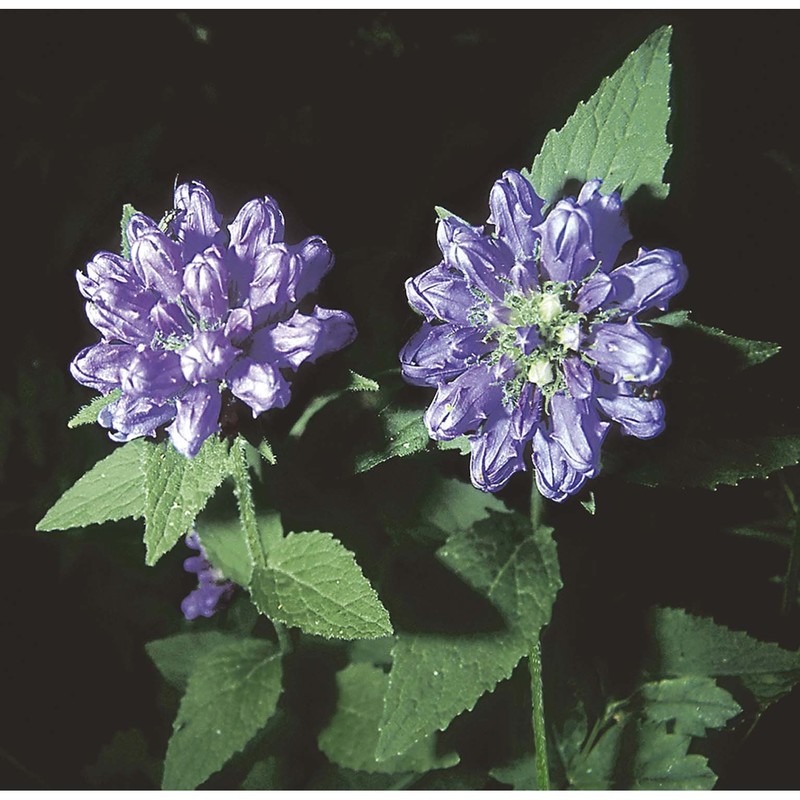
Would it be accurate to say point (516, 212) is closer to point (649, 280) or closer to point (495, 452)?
point (649, 280)

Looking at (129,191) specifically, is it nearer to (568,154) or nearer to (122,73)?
(122,73)

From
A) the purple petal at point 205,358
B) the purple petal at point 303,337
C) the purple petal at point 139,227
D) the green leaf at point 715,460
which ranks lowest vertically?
the green leaf at point 715,460

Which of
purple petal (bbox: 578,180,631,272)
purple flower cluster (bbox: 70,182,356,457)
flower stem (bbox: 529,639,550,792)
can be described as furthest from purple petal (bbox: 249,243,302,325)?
flower stem (bbox: 529,639,550,792)

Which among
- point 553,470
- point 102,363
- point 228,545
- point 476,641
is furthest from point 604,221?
point 228,545

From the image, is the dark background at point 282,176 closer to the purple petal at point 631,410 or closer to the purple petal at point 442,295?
the purple petal at point 442,295

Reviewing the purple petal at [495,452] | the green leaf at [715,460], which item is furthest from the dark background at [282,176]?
the purple petal at [495,452]

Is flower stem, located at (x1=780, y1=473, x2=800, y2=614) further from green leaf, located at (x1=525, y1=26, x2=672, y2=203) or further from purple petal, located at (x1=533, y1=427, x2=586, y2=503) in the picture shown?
green leaf, located at (x1=525, y1=26, x2=672, y2=203)
